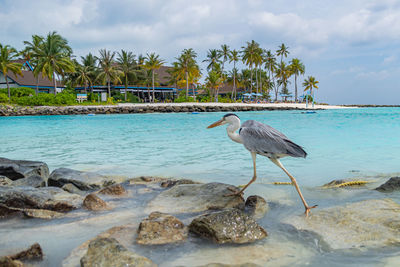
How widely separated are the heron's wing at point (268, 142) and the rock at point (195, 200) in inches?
33.9

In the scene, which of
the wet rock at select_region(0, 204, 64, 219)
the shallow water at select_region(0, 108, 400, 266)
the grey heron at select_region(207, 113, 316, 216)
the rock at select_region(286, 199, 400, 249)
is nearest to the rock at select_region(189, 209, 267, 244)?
the shallow water at select_region(0, 108, 400, 266)

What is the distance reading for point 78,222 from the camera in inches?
155

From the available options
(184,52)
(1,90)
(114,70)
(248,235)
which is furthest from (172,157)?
(184,52)

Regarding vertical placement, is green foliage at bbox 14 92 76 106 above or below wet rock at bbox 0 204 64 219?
above

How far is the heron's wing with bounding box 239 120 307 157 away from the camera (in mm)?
3887

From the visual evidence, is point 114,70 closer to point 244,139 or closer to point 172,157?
point 172,157

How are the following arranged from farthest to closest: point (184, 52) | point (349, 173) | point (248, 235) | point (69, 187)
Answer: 1. point (184, 52)
2. point (349, 173)
3. point (69, 187)
4. point (248, 235)

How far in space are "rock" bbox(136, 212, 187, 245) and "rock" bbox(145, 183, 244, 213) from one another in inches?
33.3

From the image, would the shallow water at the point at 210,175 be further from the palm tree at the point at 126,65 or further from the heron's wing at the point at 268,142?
the palm tree at the point at 126,65

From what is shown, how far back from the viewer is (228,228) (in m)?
3.31

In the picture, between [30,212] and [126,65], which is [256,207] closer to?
[30,212]

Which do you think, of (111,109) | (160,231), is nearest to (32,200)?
(160,231)

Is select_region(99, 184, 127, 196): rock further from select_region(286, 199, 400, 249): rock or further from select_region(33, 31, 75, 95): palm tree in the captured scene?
select_region(33, 31, 75, 95): palm tree

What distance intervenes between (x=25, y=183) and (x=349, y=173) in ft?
22.3
